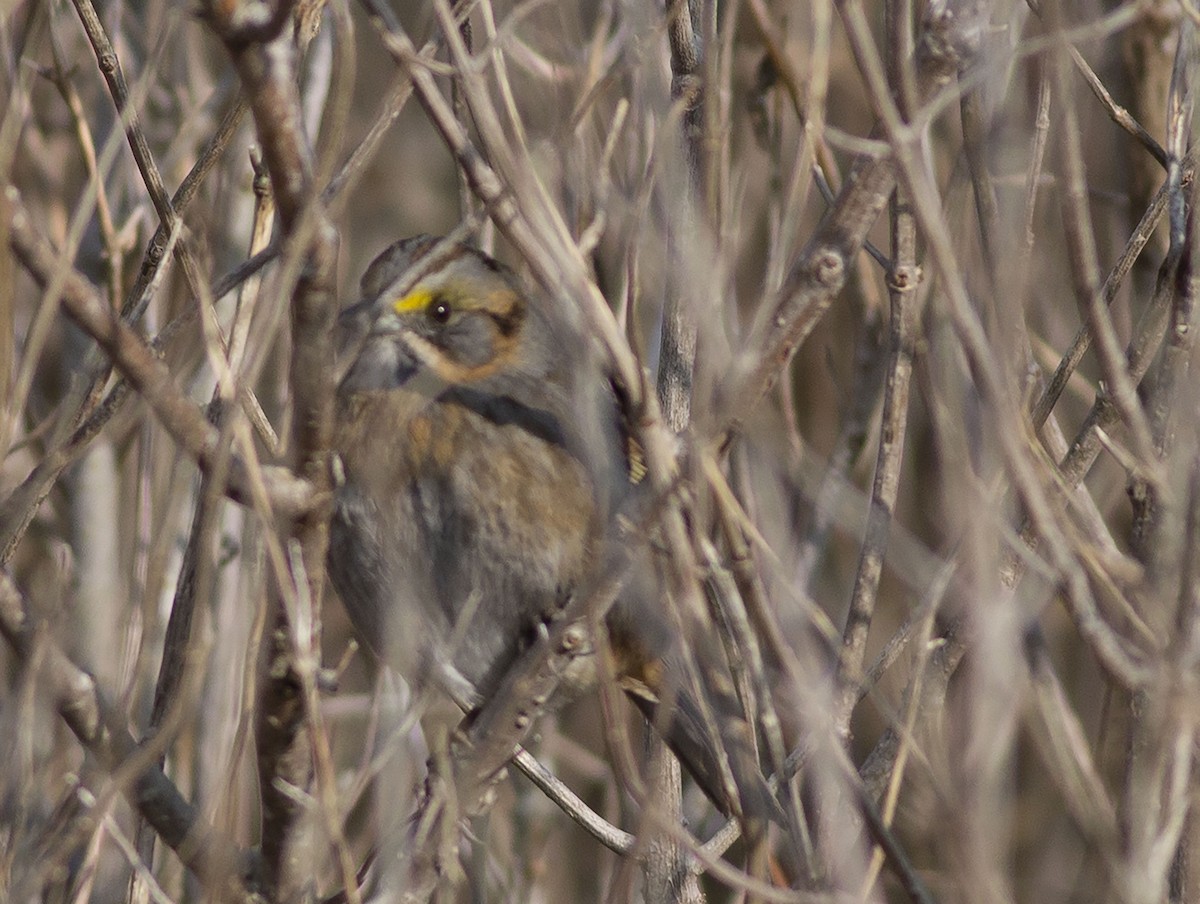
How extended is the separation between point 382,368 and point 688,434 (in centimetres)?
129

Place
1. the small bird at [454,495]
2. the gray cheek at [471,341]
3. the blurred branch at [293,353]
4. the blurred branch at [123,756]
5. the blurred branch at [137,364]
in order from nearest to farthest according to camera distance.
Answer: the blurred branch at [293,353], the blurred branch at [137,364], the blurred branch at [123,756], the small bird at [454,495], the gray cheek at [471,341]

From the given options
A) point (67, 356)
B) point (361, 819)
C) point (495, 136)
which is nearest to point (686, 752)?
point (495, 136)

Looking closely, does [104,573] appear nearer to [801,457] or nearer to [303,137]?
[801,457]

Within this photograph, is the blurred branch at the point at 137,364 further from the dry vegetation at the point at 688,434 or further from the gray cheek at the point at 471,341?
the gray cheek at the point at 471,341

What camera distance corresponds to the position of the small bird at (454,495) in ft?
9.48

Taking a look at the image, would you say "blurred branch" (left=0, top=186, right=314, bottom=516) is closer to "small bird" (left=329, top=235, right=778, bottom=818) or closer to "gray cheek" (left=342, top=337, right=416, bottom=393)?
"small bird" (left=329, top=235, right=778, bottom=818)

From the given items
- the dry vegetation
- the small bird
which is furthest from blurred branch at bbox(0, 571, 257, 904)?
the small bird

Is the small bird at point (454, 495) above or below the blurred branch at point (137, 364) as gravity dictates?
below

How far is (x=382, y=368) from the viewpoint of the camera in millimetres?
3002

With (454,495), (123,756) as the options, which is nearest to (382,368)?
(454,495)

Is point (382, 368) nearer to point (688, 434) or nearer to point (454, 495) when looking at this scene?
point (454, 495)

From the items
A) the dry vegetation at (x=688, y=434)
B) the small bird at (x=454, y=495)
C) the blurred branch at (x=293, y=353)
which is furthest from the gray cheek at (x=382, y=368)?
the blurred branch at (x=293, y=353)

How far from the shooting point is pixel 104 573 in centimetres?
398

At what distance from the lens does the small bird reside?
2.89 m
